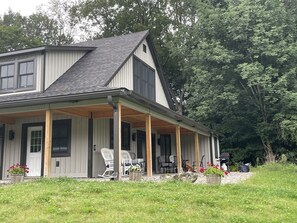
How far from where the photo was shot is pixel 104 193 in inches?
232

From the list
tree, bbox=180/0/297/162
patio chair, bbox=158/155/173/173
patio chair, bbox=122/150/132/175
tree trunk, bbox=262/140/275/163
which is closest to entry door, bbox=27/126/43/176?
patio chair, bbox=122/150/132/175

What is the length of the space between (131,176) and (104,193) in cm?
232

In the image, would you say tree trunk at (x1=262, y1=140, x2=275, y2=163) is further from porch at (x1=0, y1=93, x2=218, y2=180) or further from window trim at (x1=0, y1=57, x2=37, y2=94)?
window trim at (x1=0, y1=57, x2=37, y2=94)

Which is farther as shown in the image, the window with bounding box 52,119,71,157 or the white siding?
the window with bounding box 52,119,71,157

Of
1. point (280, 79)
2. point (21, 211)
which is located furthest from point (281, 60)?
point (21, 211)

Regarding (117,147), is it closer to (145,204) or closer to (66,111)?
(66,111)

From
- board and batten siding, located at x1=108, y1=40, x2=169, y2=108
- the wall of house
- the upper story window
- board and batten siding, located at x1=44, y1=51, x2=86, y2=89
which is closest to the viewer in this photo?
the wall of house

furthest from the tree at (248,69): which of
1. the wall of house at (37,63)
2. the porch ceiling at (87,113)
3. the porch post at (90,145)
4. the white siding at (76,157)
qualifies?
the wall of house at (37,63)

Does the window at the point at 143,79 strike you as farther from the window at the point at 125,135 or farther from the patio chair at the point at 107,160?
the patio chair at the point at 107,160

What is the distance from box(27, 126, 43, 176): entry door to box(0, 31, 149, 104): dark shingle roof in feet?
4.92

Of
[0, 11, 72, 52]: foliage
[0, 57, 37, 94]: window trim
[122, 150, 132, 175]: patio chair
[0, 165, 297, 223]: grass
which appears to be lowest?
[0, 165, 297, 223]: grass

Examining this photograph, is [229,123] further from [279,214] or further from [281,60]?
[279,214]

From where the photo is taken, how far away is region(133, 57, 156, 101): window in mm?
13534

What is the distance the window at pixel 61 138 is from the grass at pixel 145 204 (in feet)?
14.4
